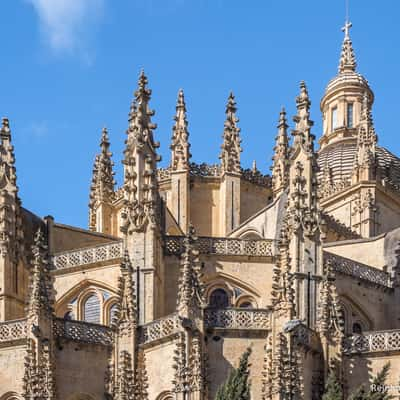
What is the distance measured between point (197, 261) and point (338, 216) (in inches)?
866

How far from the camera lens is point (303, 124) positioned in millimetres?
52531

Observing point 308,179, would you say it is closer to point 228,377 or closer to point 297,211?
point 297,211

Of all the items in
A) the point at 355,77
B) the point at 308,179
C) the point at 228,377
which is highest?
the point at 355,77

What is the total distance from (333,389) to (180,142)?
23.2 metres

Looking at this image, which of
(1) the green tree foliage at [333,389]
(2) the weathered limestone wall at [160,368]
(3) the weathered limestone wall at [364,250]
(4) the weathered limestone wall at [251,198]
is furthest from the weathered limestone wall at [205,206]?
(1) the green tree foliage at [333,389]

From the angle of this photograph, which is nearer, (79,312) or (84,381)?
(84,381)

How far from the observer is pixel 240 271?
A: 5106 centimetres

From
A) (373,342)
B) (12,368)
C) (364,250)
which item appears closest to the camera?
(12,368)

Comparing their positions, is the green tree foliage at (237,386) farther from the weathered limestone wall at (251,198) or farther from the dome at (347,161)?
the dome at (347,161)

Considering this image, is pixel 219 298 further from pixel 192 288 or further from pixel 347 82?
pixel 347 82

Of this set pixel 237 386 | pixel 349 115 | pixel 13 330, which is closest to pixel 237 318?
pixel 237 386

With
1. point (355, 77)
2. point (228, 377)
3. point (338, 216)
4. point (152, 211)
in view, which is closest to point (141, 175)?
point (152, 211)

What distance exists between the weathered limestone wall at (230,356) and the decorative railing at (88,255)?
6893 millimetres

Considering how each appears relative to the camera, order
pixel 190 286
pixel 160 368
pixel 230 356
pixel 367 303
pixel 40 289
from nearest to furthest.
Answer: pixel 40 289, pixel 190 286, pixel 230 356, pixel 160 368, pixel 367 303
